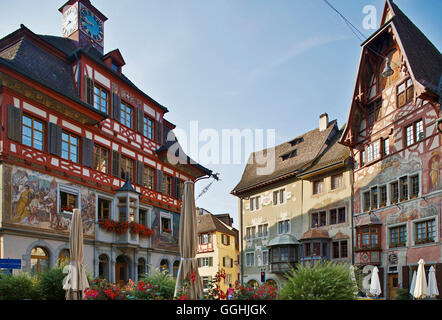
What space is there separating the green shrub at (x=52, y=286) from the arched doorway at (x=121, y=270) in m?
7.44

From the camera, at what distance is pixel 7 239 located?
623 inches

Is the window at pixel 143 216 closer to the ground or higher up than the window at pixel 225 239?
higher up

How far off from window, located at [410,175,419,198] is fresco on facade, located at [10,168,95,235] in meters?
16.3

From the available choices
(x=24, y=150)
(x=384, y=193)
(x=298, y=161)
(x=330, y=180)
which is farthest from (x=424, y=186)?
(x=24, y=150)

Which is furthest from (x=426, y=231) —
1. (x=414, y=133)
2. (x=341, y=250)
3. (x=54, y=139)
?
(x=54, y=139)

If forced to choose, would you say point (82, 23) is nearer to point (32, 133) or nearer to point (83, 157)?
point (83, 157)

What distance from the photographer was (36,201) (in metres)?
17.3

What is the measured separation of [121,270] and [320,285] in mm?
15604

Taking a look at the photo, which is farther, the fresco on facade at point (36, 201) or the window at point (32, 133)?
the window at point (32, 133)

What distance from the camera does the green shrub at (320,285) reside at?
8273 millimetres

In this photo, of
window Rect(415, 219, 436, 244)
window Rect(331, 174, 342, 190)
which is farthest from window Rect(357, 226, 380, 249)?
window Rect(331, 174, 342, 190)

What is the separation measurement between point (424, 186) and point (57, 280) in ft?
55.6

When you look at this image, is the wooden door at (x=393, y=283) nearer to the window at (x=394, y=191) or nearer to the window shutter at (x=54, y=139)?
the window at (x=394, y=191)

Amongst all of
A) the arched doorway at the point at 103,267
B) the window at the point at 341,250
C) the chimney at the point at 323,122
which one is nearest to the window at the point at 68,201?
the arched doorway at the point at 103,267
